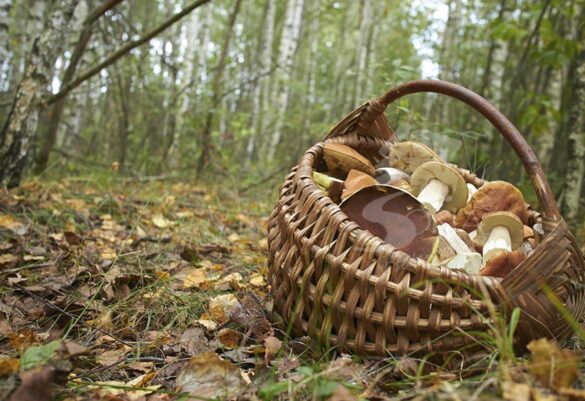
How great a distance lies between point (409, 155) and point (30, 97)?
8.04ft

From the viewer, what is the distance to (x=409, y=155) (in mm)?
2146

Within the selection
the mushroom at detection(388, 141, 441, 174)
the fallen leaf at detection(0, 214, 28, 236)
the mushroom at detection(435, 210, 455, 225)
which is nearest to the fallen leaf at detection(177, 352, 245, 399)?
the mushroom at detection(435, 210, 455, 225)

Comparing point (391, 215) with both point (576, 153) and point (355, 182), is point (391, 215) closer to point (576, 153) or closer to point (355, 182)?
point (355, 182)

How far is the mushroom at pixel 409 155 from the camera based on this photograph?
6.95 feet

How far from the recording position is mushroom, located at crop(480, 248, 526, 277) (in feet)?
4.79

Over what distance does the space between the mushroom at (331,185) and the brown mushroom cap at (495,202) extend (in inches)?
21.0

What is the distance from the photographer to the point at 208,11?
9523 mm

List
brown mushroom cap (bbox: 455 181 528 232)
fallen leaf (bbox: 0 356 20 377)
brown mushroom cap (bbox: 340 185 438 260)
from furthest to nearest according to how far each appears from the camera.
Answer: brown mushroom cap (bbox: 455 181 528 232)
brown mushroom cap (bbox: 340 185 438 260)
fallen leaf (bbox: 0 356 20 377)

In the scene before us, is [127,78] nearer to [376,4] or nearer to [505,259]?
[505,259]

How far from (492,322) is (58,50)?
3146mm

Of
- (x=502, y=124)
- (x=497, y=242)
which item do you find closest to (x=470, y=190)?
(x=497, y=242)

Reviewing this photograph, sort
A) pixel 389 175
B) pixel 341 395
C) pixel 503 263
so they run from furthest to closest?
pixel 389 175, pixel 503 263, pixel 341 395

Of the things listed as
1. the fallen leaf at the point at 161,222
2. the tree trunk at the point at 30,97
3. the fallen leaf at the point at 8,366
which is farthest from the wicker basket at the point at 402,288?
the tree trunk at the point at 30,97

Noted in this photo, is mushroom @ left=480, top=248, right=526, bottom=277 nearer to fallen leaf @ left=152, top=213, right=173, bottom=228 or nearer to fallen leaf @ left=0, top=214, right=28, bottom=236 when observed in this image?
fallen leaf @ left=152, top=213, right=173, bottom=228
